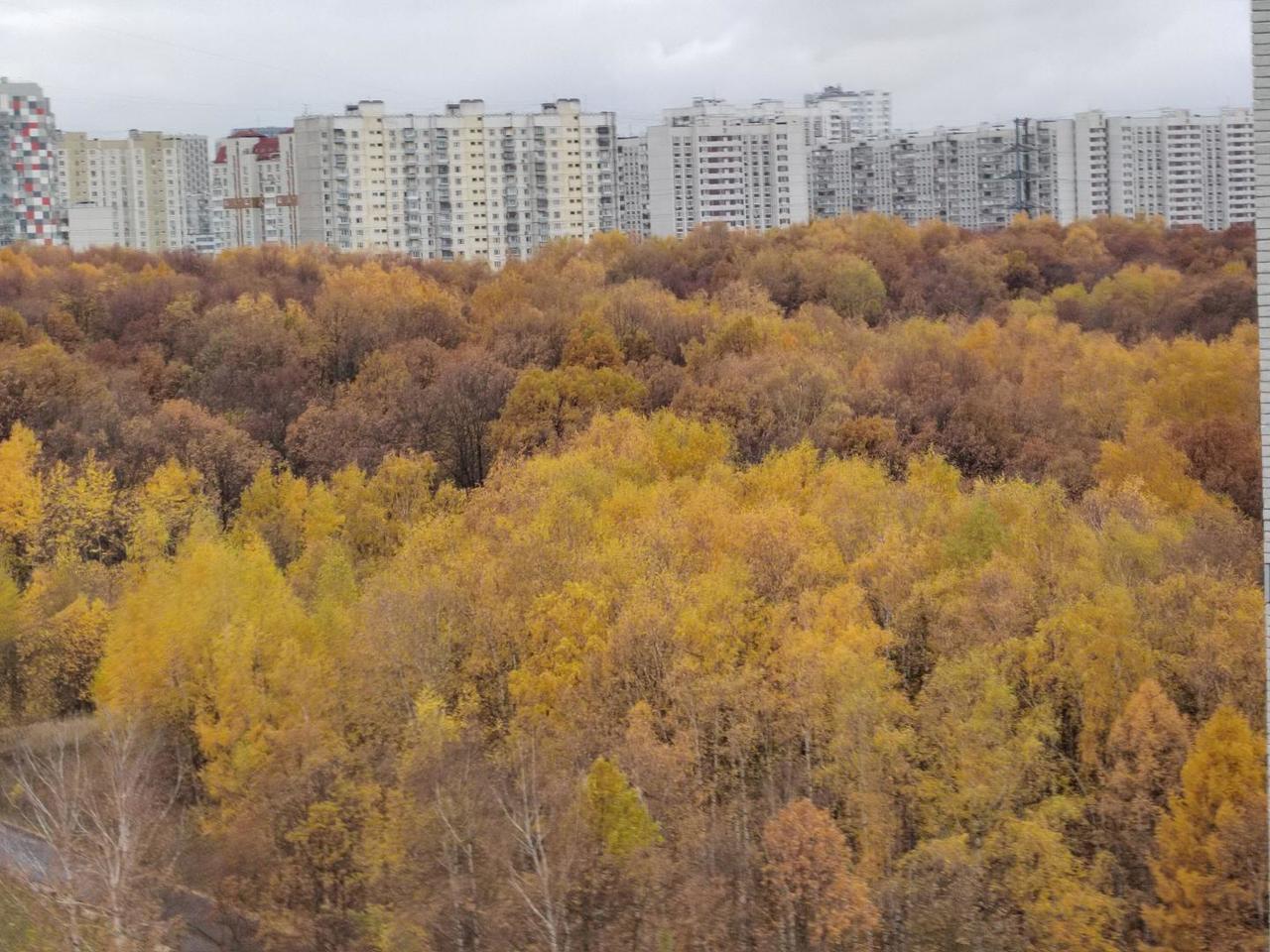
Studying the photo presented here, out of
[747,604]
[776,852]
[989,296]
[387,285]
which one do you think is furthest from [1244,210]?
[776,852]

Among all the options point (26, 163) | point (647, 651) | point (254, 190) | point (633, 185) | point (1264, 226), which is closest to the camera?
point (1264, 226)

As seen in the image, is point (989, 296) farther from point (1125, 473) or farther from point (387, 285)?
point (1125, 473)

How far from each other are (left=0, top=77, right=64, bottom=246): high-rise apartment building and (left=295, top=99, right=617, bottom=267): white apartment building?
10.0m

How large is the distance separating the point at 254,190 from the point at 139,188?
8585 mm

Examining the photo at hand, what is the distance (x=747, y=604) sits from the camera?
1859 cm

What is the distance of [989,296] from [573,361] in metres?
16.9

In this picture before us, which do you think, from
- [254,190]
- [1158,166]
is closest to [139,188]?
[254,190]

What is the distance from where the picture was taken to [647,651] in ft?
58.0

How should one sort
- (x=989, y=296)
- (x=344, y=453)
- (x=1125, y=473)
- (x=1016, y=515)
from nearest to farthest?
(x=1016, y=515) < (x=1125, y=473) < (x=344, y=453) < (x=989, y=296)

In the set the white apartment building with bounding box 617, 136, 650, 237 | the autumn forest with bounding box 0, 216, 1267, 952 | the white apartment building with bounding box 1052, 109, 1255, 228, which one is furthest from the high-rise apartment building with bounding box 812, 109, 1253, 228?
the autumn forest with bounding box 0, 216, 1267, 952

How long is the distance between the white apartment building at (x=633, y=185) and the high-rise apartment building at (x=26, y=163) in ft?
68.3

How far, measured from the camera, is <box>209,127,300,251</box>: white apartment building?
198 ft

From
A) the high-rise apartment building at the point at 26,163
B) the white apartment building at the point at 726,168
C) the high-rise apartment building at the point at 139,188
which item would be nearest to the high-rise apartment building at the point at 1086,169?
the white apartment building at the point at 726,168

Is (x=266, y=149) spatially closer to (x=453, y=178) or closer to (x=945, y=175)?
(x=453, y=178)
